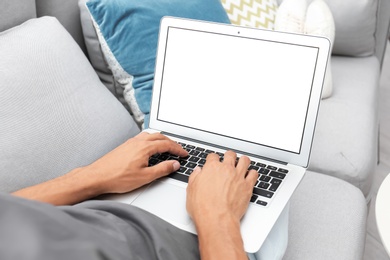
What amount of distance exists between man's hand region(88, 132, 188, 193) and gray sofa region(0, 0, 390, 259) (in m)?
0.14

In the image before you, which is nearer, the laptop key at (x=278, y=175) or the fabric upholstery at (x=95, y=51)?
the laptop key at (x=278, y=175)

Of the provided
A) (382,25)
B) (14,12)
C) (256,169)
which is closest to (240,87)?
(256,169)

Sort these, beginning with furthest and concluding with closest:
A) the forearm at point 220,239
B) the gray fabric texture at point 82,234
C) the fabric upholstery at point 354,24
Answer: the fabric upholstery at point 354,24 < the forearm at point 220,239 < the gray fabric texture at point 82,234

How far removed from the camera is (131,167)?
837 mm

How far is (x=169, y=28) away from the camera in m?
1.03

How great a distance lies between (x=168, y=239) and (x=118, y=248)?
6.8 inches

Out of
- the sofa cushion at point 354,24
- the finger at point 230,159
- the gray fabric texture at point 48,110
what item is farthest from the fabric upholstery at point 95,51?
the sofa cushion at point 354,24

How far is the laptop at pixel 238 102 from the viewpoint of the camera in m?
0.88

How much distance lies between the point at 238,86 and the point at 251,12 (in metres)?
0.57

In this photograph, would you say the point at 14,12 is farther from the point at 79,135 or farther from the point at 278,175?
the point at 278,175

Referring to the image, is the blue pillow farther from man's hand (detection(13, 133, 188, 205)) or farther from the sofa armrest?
the sofa armrest

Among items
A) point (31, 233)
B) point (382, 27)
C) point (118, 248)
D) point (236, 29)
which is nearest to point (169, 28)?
point (236, 29)

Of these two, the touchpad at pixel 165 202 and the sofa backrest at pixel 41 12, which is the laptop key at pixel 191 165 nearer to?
the touchpad at pixel 165 202

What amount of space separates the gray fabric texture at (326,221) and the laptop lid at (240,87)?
0.15 metres
